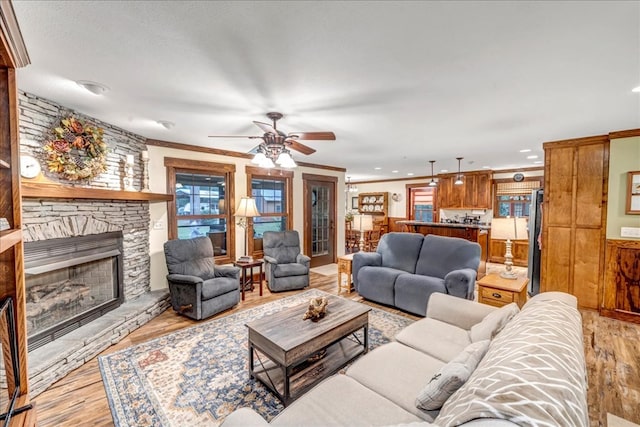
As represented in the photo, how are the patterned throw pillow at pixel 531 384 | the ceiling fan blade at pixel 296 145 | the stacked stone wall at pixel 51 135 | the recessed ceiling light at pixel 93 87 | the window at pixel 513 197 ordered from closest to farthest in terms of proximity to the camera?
the patterned throw pillow at pixel 531 384 → the recessed ceiling light at pixel 93 87 → the stacked stone wall at pixel 51 135 → the ceiling fan blade at pixel 296 145 → the window at pixel 513 197

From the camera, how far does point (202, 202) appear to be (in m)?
4.62

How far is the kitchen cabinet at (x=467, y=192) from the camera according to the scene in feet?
24.1

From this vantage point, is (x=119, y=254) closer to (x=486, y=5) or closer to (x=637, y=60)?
(x=486, y=5)

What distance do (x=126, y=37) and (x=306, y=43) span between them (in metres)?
1.01

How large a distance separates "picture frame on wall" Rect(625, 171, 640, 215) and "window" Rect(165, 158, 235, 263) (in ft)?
18.3

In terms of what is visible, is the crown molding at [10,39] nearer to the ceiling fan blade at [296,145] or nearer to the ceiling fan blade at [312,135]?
the ceiling fan blade at [312,135]

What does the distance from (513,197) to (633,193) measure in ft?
13.3

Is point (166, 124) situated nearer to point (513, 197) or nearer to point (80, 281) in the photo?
point (80, 281)

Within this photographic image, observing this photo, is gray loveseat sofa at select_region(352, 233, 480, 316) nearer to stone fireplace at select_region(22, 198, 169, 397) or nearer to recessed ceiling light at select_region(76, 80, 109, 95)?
stone fireplace at select_region(22, 198, 169, 397)

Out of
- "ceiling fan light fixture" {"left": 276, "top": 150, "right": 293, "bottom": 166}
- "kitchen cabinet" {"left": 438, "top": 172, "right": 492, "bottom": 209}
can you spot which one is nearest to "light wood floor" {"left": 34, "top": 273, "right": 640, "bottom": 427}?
"ceiling fan light fixture" {"left": 276, "top": 150, "right": 293, "bottom": 166}

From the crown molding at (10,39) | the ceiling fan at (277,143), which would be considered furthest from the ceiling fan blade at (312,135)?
the crown molding at (10,39)

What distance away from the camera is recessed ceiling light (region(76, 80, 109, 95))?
2103 millimetres

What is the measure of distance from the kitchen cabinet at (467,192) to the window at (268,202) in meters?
4.91

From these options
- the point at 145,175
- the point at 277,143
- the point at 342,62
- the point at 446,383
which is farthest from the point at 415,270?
the point at 145,175
